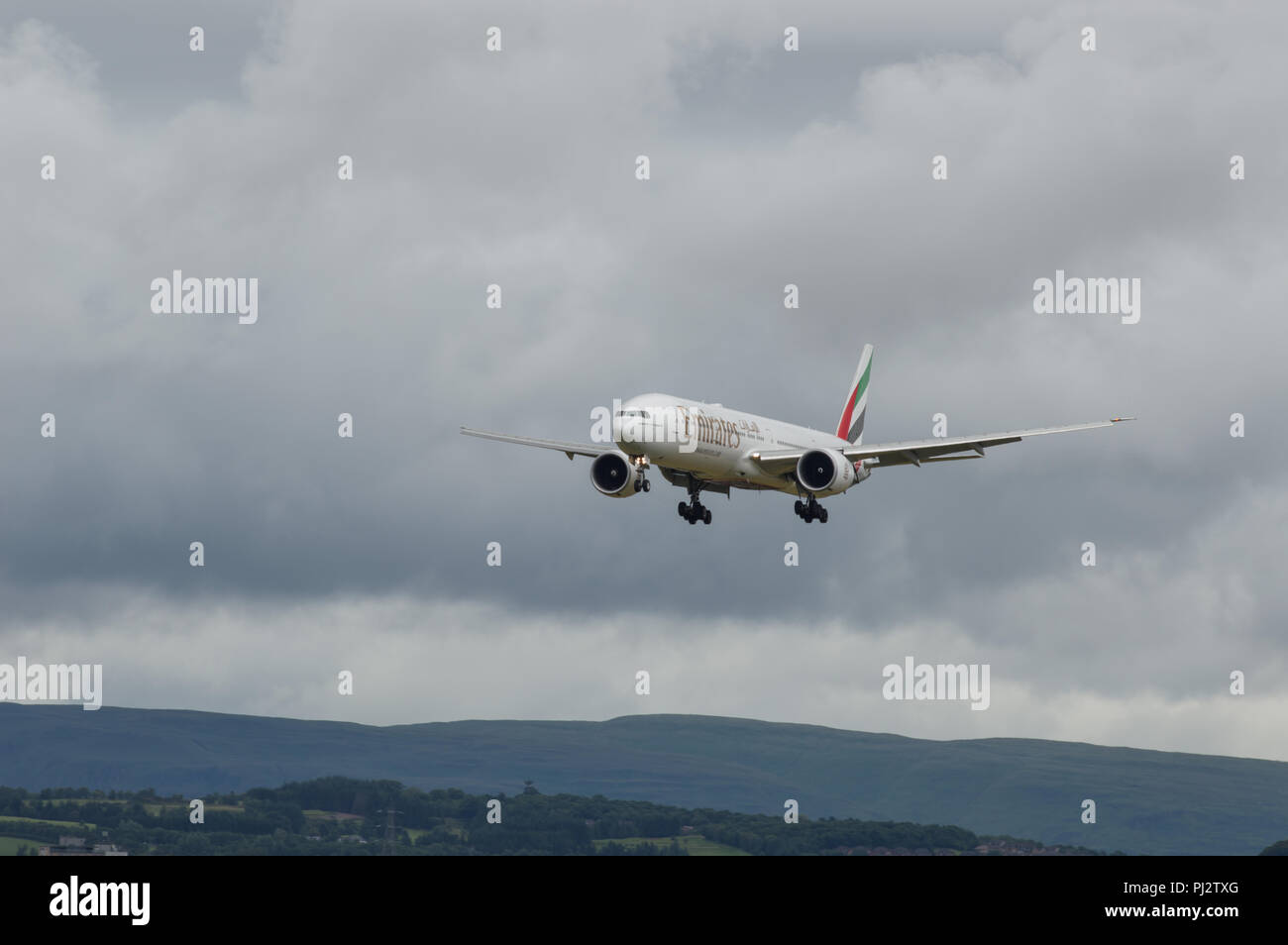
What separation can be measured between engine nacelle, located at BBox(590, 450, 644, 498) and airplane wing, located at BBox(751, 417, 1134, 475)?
762cm

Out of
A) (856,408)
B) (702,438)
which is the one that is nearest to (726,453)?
(702,438)

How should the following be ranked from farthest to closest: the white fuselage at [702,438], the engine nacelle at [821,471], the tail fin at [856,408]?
the tail fin at [856,408] → the engine nacelle at [821,471] → the white fuselage at [702,438]

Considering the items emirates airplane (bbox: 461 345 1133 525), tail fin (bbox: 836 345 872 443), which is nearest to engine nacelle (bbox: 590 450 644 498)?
emirates airplane (bbox: 461 345 1133 525)

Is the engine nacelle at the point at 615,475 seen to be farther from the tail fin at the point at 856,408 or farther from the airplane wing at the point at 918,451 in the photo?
the tail fin at the point at 856,408

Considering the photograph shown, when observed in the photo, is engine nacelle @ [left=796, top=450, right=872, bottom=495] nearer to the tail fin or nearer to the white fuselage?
the white fuselage

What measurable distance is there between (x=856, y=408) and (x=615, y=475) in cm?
3846

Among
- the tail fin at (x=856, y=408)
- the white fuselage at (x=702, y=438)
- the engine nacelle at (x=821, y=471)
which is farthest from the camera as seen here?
the tail fin at (x=856, y=408)

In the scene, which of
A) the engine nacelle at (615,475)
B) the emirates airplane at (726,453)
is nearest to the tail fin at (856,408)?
the emirates airplane at (726,453)

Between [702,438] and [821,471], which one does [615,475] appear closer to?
[702,438]

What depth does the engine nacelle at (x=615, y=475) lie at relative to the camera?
84812 mm

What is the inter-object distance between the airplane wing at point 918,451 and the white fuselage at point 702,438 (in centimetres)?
79
